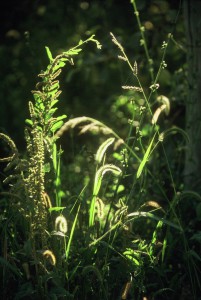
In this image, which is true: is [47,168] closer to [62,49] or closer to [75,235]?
[75,235]

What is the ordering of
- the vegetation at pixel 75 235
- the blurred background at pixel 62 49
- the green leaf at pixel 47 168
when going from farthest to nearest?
the blurred background at pixel 62 49 < the green leaf at pixel 47 168 < the vegetation at pixel 75 235

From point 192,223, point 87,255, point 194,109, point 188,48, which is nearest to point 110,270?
point 87,255

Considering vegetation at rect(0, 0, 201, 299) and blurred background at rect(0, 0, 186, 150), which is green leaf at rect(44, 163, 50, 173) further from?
blurred background at rect(0, 0, 186, 150)

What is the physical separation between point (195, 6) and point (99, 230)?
1.28m

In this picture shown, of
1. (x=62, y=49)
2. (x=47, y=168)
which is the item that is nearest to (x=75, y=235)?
(x=47, y=168)

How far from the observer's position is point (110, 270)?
6.76 feet

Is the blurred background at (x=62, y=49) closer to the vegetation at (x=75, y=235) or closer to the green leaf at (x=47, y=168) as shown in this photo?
the vegetation at (x=75, y=235)

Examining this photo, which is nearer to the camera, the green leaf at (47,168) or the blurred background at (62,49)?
the green leaf at (47,168)

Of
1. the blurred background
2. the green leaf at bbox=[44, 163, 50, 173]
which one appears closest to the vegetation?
the green leaf at bbox=[44, 163, 50, 173]

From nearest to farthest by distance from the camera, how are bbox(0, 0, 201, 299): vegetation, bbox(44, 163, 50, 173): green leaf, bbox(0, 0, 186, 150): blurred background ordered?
bbox(0, 0, 201, 299): vegetation
bbox(44, 163, 50, 173): green leaf
bbox(0, 0, 186, 150): blurred background

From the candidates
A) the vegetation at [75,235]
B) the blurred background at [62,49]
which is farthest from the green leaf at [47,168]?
the blurred background at [62,49]

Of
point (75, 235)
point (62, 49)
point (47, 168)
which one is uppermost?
point (62, 49)

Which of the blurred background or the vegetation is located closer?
the vegetation

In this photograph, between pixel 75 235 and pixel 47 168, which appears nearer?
pixel 47 168
